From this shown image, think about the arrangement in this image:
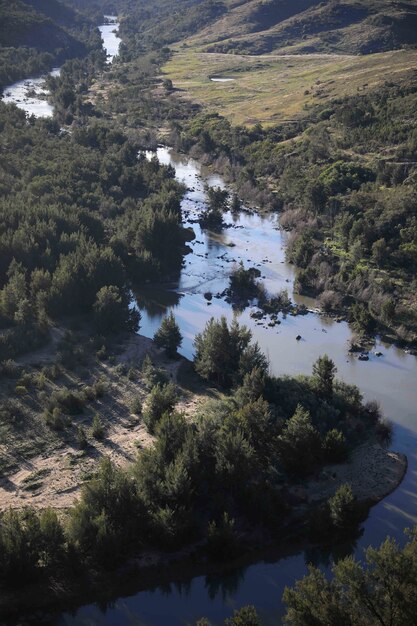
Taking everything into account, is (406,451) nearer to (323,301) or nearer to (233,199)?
(323,301)

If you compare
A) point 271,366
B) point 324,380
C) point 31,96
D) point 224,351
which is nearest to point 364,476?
point 324,380

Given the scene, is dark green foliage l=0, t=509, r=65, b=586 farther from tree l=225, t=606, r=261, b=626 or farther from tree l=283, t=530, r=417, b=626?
tree l=283, t=530, r=417, b=626

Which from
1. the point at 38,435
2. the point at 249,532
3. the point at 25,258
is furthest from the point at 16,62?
the point at 249,532

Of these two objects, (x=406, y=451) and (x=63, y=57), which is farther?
(x=63, y=57)

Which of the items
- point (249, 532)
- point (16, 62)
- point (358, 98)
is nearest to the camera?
point (249, 532)

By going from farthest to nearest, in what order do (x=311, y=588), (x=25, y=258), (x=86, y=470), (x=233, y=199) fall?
(x=233, y=199), (x=25, y=258), (x=86, y=470), (x=311, y=588)

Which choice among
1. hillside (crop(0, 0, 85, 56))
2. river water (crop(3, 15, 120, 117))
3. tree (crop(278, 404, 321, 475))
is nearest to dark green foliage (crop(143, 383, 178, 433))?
tree (crop(278, 404, 321, 475))

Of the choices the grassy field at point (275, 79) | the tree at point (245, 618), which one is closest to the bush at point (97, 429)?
the tree at point (245, 618)
